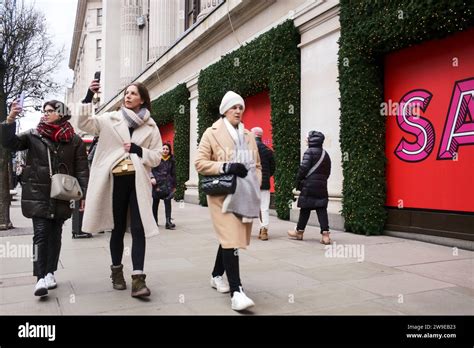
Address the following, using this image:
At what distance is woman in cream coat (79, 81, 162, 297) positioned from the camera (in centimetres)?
432

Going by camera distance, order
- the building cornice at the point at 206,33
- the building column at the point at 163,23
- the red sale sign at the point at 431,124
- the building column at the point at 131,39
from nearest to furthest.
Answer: the red sale sign at the point at 431,124
the building cornice at the point at 206,33
the building column at the point at 163,23
the building column at the point at 131,39

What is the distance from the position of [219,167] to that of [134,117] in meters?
1.10

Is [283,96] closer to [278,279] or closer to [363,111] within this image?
[363,111]

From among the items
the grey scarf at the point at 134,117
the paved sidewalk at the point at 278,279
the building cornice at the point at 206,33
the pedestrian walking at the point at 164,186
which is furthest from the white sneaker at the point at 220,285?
the building cornice at the point at 206,33

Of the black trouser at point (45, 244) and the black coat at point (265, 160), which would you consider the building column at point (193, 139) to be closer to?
the black coat at point (265, 160)

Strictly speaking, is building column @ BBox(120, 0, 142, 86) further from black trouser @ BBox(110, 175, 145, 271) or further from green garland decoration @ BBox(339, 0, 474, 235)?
black trouser @ BBox(110, 175, 145, 271)

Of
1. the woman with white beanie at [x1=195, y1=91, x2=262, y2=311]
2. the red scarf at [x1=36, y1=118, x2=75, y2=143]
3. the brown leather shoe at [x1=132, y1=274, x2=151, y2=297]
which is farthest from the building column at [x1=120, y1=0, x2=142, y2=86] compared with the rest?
the brown leather shoe at [x1=132, y1=274, x2=151, y2=297]

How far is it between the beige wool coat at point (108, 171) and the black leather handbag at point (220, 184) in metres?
0.70

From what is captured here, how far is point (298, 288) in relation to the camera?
15.4ft

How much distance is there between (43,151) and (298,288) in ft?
9.83

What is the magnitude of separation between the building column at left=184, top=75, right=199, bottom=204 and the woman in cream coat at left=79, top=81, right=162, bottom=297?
496 inches

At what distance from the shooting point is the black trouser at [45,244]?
4509 mm
